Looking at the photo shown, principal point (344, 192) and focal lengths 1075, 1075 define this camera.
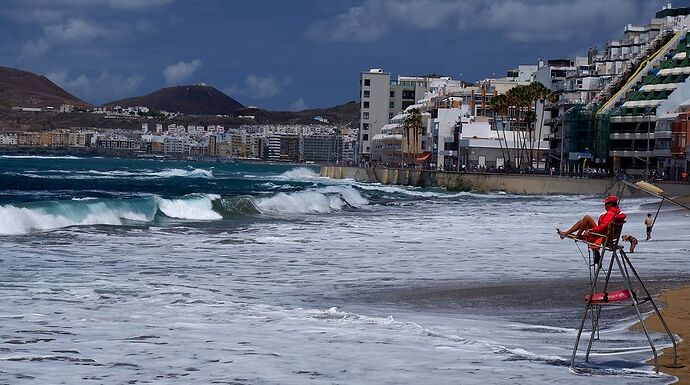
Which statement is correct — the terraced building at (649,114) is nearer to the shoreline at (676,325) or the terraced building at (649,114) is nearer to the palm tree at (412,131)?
the palm tree at (412,131)

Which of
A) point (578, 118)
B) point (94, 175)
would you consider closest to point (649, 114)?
point (578, 118)

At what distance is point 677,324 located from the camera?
12477mm

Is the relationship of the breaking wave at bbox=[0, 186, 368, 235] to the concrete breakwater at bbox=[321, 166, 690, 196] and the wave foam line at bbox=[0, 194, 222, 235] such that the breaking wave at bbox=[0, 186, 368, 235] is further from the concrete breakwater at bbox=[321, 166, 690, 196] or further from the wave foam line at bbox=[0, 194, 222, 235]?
the concrete breakwater at bbox=[321, 166, 690, 196]

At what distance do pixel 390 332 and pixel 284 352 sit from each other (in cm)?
184

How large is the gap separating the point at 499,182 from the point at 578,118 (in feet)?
47.8

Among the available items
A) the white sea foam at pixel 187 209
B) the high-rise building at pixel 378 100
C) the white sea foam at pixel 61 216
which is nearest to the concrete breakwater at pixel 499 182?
the white sea foam at pixel 187 209

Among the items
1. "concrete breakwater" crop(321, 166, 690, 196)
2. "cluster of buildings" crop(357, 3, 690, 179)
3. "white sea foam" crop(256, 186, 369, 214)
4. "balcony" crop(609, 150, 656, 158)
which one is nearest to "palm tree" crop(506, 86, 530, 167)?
"cluster of buildings" crop(357, 3, 690, 179)

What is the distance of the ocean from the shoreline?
0.19 meters

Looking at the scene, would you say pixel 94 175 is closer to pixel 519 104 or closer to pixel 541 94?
pixel 519 104

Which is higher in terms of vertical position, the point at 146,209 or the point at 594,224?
the point at 594,224

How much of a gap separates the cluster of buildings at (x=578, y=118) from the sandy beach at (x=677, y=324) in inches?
2085

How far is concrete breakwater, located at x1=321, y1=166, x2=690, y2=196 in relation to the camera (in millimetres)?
64319

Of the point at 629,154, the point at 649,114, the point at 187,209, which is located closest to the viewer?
the point at 187,209

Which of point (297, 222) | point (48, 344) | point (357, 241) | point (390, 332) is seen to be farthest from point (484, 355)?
point (297, 222)
